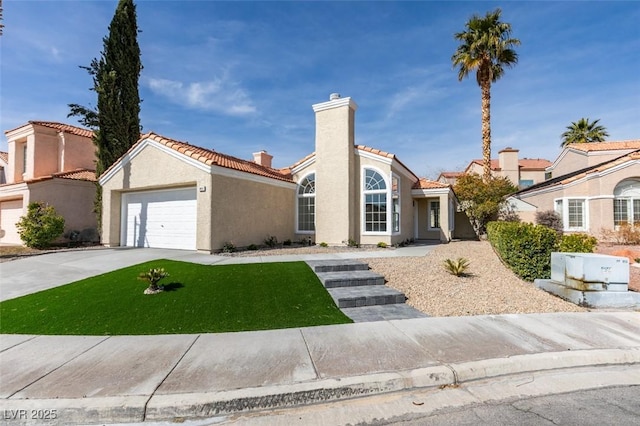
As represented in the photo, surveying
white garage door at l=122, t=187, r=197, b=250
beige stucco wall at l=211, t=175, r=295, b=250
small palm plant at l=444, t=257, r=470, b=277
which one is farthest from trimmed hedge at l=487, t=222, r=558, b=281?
white garage door at l=122, t=187, r=197, b=250

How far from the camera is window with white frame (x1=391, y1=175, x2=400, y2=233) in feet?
49.3

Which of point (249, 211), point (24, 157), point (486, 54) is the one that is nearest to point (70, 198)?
point (24, 157)

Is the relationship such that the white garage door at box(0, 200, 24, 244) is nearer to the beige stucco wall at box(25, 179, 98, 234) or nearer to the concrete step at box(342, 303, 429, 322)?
the beige stucco wall at box(25, 179, 98, 234)

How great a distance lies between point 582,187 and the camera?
18.0 metres

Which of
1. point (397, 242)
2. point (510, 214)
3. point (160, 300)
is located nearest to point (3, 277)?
point (160, 300)

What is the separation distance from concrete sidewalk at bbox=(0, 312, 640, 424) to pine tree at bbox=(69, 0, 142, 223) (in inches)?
519

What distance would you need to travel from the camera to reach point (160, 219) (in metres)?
13.4

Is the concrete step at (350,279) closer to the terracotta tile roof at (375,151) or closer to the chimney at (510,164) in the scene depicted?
the terracotta tile roof at (375,151)

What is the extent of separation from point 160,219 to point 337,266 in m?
8.91

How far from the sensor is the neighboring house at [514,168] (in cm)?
3456

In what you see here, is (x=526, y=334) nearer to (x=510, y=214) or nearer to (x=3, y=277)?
(x=3, y=277)

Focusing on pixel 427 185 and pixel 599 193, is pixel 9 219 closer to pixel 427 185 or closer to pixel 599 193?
pixel 427 185

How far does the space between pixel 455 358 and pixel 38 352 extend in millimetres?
6099

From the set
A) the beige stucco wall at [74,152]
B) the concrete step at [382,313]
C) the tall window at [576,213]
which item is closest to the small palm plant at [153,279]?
the concrete step at [382,313]
